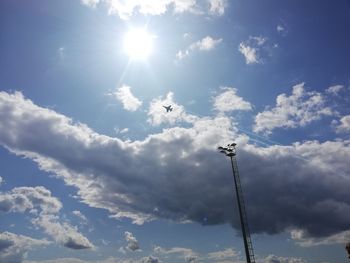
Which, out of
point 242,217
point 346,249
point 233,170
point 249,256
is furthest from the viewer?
point 233,170

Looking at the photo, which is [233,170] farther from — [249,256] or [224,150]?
[249,256]

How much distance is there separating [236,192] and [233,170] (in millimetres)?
3076

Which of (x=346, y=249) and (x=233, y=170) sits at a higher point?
(x=233, y=170)

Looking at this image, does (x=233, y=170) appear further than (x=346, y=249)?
Yes

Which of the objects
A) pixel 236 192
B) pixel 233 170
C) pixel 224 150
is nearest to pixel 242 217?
pixel 236 192

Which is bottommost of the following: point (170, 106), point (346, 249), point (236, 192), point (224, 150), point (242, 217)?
point (346, 249)

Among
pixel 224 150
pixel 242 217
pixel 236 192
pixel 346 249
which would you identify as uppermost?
pixel 224 150

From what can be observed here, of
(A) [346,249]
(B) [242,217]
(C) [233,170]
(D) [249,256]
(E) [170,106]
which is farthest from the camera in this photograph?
(E) [170,106]

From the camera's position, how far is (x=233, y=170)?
4706 cm

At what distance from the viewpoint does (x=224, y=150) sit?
48875 millimetres

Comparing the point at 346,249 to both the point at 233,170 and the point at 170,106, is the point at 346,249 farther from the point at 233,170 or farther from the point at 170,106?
the point at 170,106

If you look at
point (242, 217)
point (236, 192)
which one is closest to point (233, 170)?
point (236, 192)

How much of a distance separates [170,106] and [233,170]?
98.9ft

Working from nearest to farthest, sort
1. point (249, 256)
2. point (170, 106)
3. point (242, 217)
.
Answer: point (249, 256) → point (242, 217) → point (170, 106)
